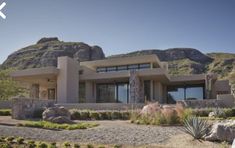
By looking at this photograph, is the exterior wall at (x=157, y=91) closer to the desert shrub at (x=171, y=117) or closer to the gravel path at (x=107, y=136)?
the desert shrub at (x=171, y=117)

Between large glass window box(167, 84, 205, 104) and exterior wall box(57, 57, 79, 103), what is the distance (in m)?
12.4

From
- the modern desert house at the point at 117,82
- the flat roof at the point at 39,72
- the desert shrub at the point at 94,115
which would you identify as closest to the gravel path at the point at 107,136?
the desert shrub at the point at 94,115

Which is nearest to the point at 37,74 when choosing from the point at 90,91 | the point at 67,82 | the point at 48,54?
the point at 67,82

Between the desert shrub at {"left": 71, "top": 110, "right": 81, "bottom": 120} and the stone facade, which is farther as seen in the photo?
the stone facade

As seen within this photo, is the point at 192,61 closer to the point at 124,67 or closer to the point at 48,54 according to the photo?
the point at 48,54

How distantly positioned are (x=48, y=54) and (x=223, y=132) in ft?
282

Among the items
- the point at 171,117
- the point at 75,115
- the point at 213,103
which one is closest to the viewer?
the point at 171,117

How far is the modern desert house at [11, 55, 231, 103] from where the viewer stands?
33438mm

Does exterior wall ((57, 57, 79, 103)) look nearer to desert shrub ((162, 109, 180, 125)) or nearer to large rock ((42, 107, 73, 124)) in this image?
large rock ((42, 107, 73, 124))

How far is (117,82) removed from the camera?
37031mm

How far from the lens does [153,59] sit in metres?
34.5

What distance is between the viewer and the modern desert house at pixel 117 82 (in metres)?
33.4

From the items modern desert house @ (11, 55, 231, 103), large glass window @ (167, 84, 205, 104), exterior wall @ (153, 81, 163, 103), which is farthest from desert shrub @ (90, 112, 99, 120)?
large glass window @ (167, 84, 205, 104)

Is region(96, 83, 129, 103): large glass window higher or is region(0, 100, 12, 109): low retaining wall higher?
region(96, 83, 129, 103): large glass window
